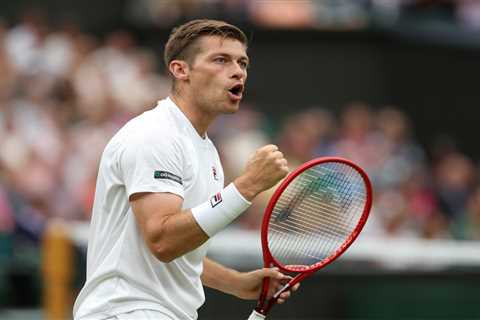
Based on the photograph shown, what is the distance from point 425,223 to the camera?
11.6 m

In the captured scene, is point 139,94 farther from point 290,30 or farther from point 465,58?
point 465,58

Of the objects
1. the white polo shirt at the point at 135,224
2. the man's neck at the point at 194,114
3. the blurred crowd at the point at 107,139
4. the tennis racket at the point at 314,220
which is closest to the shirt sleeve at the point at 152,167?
the white polo shirt at the point at 135,224

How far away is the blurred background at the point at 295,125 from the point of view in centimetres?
956

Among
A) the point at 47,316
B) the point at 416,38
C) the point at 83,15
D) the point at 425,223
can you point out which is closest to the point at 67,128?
the point at 47,316

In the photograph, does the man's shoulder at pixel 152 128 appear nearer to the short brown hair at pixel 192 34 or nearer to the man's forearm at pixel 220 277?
the short brown hair at pixel 192 34

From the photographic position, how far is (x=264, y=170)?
4.52 meters

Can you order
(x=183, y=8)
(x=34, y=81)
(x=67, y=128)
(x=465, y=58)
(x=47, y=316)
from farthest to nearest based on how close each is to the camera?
(x=465, y=58) → (x=183, y=8) → (x=34, y=81) → (x=67, y=128) → (x=47, y=316)

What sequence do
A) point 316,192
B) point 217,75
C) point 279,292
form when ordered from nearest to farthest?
point 217,75 → point 279,292 → point 316,192

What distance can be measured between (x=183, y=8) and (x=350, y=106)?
239cm

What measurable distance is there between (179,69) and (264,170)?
726mm

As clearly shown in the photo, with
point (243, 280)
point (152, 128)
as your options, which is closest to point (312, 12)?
point (243, 280)

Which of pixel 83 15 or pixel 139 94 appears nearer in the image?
pixel 139 94

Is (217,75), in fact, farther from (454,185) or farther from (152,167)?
(454,185)

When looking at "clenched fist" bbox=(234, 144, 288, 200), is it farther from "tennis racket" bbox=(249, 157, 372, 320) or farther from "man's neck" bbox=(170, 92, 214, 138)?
"man's neck" bbox=(170, 92, 214, 138)
